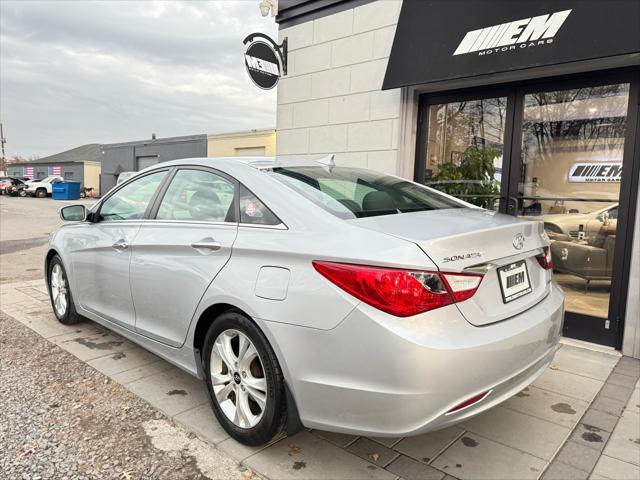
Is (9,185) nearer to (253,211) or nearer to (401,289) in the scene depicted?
(253,211)

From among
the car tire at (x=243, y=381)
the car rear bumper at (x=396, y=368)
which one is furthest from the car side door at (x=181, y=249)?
the car rear bumper at (x=396, y=368)

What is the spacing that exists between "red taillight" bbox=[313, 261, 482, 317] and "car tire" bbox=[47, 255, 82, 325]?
3.29 meters

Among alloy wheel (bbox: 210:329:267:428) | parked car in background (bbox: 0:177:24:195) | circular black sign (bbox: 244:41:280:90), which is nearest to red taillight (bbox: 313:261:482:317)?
alloy wheel (bbox: 210:329:267:428)

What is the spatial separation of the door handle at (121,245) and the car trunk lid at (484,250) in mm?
1868

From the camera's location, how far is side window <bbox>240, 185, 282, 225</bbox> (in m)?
2.43

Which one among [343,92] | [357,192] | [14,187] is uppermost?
[343,92]

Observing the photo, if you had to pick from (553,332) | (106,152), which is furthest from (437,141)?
(106,152)

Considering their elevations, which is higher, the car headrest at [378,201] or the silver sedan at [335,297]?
the car headrest at [378,201]

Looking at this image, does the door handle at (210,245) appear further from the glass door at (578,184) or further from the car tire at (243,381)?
the glass door at (578,184)

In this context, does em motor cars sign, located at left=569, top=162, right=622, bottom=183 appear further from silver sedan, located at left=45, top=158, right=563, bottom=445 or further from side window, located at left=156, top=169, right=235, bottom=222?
side window, located at left=156, top=169, right=235, bottom=222

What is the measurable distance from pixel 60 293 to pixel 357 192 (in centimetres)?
330

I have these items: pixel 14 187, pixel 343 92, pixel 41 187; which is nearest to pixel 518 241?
pixel 343 92

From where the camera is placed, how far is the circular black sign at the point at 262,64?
6441mm

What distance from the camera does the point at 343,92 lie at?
6.12 metres
